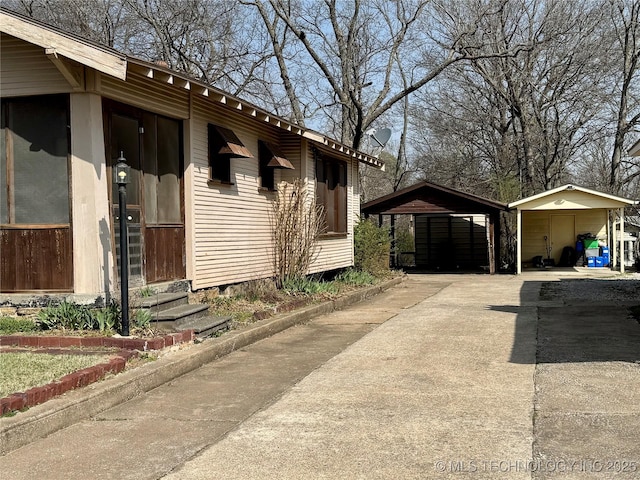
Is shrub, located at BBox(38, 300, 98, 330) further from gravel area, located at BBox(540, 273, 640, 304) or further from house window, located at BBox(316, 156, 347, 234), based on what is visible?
gravel area, located at BBox(540, 273, 640, 304)

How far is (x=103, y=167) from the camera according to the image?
26.9ft

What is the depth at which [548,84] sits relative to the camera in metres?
30.4

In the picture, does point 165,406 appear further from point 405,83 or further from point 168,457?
point 405,83

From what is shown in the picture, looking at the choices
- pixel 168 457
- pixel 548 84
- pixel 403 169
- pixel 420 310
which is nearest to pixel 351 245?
pixel 420 310

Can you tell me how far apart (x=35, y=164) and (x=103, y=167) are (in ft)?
2.77

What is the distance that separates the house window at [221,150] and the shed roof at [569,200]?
45.1ft

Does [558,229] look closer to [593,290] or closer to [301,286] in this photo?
[593,290]

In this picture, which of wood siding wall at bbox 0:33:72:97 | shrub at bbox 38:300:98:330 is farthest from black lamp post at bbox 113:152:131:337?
wood siding wall at bbox 0:33:72:97

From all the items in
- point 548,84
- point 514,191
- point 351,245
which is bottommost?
point 351,245

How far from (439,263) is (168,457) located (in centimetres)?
2296

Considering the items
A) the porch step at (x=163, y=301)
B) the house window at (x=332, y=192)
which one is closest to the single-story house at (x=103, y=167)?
the porch step at (x=163, y=301)

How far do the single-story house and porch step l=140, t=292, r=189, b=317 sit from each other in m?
0.40

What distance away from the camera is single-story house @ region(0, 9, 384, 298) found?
8078mm

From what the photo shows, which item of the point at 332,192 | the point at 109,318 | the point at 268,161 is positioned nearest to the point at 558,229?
the point at 332,192
